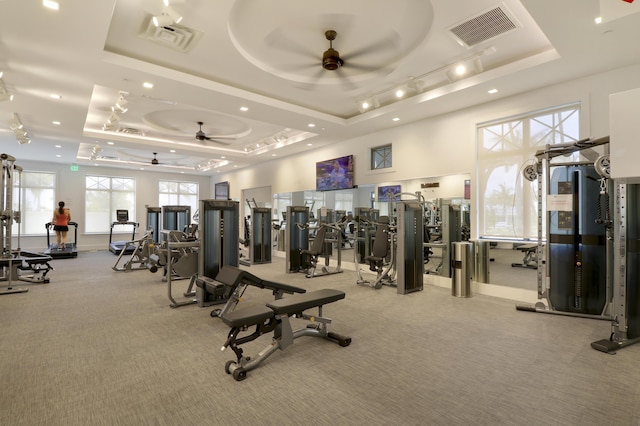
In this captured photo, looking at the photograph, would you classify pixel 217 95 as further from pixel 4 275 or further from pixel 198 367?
pixel 4 275

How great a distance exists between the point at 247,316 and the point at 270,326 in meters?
0.36

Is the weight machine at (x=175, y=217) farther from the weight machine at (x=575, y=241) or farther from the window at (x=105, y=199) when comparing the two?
the weight machine at (x=575, y=241)

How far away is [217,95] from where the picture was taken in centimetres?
568

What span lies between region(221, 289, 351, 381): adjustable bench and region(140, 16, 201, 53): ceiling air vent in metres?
3.44

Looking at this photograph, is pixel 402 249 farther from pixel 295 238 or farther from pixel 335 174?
pixel 335 174

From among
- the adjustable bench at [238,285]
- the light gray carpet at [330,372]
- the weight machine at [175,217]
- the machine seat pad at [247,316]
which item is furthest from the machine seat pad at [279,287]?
the weight machine at [175,217]

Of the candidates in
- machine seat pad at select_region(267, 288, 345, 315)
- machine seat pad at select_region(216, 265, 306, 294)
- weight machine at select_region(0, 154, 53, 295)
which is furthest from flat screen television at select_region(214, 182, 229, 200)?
machine seat pad at select_region(267, 288, 345, 315)

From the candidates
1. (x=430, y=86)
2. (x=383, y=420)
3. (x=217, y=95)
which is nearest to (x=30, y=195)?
(x=217, y=95)

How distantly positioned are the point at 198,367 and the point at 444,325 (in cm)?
282

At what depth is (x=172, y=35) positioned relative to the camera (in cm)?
407

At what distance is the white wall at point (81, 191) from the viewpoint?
1239 centimetres

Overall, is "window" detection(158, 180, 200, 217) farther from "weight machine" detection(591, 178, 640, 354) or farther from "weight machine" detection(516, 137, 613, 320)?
"weight machine" detection(591, 178, 640, 354)

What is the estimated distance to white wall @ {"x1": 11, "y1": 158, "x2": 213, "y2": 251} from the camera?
40.7ft

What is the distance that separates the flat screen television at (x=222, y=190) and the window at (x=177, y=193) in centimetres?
145
